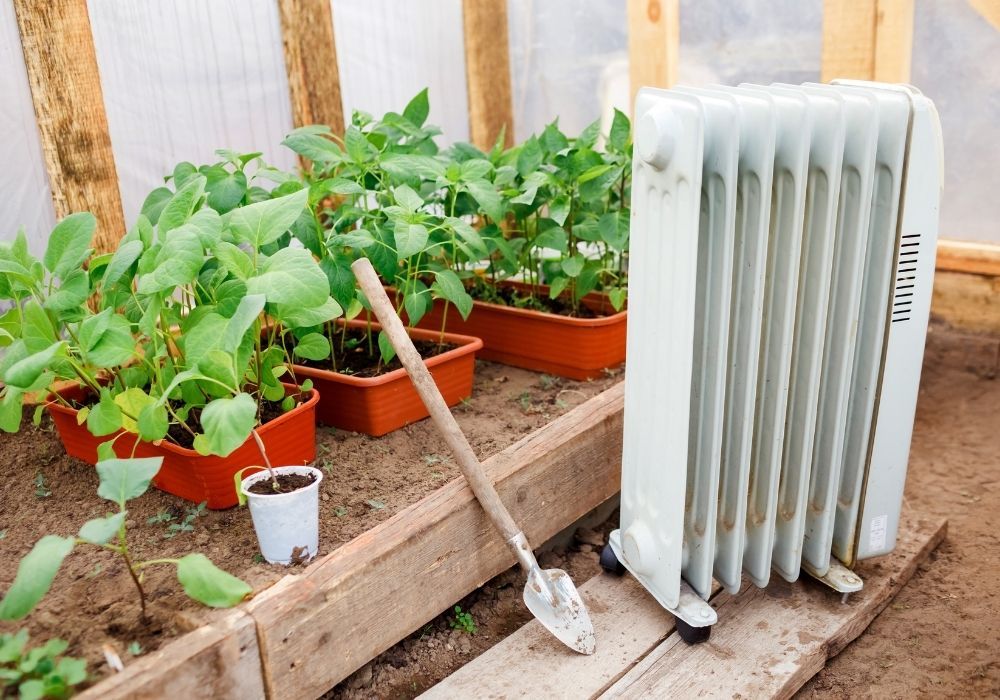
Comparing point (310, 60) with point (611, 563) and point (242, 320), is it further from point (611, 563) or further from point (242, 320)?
point (611, 563)

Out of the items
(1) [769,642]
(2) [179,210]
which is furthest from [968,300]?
(2) [179,210]

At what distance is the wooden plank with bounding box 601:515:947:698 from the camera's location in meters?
1.21

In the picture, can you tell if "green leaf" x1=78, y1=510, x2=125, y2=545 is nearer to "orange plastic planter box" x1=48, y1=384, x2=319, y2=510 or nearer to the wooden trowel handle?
"orange plastic planter box" x1=48, y1=384, x2=319, y2=510

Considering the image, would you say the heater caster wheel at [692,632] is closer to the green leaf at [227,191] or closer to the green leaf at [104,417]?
the green leaf at [104,417]

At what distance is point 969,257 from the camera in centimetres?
207

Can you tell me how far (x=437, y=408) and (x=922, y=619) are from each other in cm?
91

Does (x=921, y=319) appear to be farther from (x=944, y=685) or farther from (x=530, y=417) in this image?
(x=530, y=417)

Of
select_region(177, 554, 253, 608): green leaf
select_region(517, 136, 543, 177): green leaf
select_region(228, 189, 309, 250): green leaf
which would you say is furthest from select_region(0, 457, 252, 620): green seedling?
select_region(517, 136, 543, 177): green leaf

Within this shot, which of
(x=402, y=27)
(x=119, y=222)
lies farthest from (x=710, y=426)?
(x=402, y=27)

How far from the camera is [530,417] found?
1615mm

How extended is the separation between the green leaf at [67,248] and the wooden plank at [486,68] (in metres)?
1.35

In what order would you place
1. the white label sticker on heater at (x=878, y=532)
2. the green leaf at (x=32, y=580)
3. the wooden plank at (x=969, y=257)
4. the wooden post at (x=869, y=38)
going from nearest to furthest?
the green leaf at (x=32, y=580) < the white label sticker on heater at (x=878, y=532) < the wooden post at (x=869, y=38) < the wooden plank at (x=969, y=257)

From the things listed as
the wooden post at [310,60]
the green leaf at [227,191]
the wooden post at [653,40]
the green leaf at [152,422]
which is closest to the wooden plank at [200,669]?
the green leaf at [152,422]

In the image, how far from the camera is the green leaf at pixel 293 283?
3.61 feet
